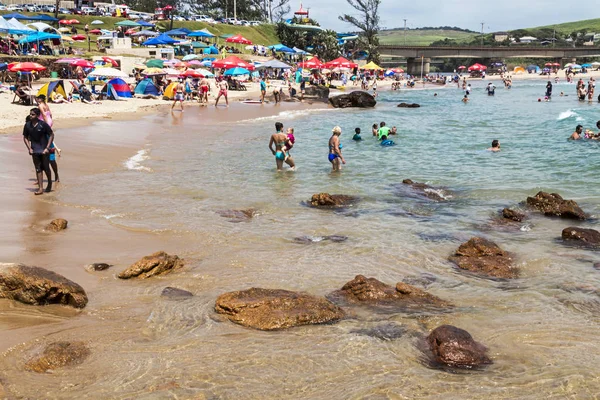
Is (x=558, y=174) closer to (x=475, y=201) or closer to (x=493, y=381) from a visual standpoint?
(x=475, y=201)

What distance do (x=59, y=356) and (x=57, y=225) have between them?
4460mm

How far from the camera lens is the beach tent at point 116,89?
108 ft

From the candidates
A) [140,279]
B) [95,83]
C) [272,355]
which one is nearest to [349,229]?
[140,279]

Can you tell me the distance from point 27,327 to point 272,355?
8.08 feet

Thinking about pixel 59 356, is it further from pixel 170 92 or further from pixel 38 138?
pixel 170 92

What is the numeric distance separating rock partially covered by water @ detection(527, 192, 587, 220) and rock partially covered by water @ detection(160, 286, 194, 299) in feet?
26.1

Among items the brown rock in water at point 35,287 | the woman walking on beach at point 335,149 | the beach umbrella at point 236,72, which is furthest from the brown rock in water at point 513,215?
the beach umbrella at point 236,72

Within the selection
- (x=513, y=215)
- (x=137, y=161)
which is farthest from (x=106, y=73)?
(x=513, y=215)

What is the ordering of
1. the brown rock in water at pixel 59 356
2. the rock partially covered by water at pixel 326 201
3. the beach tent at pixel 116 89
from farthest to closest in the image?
the beach tent at pixel 116 89, the rock partially covered by water at pixel 326 201, the brown rock in water at pixel 59 356

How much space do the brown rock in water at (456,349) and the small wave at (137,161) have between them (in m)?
Answer: 11.3

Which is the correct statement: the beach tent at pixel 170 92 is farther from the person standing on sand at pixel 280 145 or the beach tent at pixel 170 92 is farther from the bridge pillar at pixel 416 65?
the bridge pillar at pixel 416 65

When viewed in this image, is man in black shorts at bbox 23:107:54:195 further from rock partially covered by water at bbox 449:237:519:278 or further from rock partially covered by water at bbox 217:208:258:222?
rock partially covered by water at bbox 449:237:519:278

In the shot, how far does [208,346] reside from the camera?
5742 mm

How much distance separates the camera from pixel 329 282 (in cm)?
773
